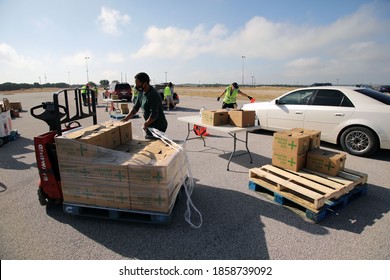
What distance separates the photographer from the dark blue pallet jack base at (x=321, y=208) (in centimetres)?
321

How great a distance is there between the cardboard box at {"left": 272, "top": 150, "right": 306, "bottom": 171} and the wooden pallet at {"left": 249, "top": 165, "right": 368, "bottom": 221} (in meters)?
0.08

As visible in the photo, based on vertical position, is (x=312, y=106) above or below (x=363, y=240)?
above

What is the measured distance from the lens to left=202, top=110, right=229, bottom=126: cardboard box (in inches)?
212

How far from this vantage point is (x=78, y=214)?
325 cm

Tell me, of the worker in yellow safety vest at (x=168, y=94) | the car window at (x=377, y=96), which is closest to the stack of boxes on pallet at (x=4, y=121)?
the worker in yellow safety vest at (x=168, y=94)

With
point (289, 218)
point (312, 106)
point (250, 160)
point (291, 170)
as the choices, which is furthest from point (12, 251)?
point (312, 106)

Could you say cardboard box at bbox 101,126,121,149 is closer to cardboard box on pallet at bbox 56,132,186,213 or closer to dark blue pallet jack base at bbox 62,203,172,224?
cardboard box on pallet at bbox 56,132,186,213

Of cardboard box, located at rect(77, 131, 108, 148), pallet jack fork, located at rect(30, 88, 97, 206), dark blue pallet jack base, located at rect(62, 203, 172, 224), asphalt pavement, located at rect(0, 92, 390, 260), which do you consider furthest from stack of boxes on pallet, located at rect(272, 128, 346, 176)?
pallet jack fork, located at rect(30, 88, 97, 206)

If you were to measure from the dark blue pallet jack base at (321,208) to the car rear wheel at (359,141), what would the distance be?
7.44 ft

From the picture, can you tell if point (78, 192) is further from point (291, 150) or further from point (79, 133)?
point (291, 150)

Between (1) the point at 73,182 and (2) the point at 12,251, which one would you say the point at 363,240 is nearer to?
(1) the point at 73,182

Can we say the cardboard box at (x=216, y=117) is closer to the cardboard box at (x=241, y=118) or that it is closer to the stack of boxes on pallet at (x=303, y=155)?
the cardboard box at (x=241, y=118)
